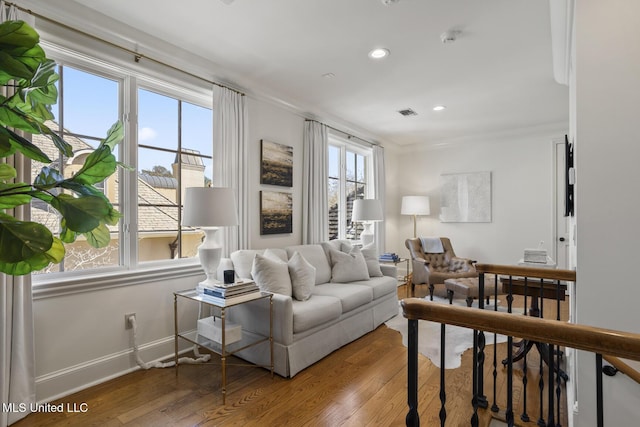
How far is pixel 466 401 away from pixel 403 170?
16.3ft

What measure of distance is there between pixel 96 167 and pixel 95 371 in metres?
2.51

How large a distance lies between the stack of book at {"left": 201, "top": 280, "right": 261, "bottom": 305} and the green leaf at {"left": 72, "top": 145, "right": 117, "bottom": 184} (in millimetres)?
1858

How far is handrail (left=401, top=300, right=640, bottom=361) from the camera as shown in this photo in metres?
0.88

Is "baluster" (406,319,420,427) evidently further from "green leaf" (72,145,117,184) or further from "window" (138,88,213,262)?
"window" (138,88,213,262)

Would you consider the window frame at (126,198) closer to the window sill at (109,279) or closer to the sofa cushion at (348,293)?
the window sill at (109,279)

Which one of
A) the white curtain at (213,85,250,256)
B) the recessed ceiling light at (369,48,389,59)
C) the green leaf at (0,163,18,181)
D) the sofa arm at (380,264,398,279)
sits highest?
the recessed ceiling light at (369,48,389,59)

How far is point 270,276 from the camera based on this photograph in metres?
2.80

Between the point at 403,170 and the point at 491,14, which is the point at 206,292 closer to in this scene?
the point at 491,14

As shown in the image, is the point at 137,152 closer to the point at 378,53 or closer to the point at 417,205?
the point at 378,53

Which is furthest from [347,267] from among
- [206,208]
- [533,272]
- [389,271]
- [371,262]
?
[533,272]

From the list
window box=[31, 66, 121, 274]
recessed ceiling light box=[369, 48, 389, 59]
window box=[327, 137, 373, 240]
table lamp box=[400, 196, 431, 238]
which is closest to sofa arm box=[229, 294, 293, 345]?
window box=[31, 66, 121, 274]

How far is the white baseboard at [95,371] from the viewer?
2174 mm

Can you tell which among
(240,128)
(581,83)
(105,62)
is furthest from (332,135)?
(581,83)

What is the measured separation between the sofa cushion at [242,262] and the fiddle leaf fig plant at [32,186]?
2.40 metres
